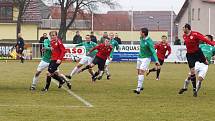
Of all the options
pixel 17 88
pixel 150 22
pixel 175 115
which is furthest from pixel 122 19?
pixel 175 115

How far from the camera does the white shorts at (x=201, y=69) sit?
62.2 feet

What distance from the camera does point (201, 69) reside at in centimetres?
1903

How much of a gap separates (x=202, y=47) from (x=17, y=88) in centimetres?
609

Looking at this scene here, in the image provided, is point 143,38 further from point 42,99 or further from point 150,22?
point 150,22

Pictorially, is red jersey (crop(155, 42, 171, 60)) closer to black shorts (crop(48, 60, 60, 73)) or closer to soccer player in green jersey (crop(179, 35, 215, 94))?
soccer player in green jersey (crop(179, 35, 215, 94))

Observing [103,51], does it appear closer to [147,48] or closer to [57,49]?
[147,48]

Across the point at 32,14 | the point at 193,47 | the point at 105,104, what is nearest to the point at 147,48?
the point at 193,47

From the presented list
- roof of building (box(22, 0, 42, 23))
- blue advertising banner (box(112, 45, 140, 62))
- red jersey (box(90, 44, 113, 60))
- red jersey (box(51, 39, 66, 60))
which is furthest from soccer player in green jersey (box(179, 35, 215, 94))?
roof of building (box(22, 0, 42, 23))

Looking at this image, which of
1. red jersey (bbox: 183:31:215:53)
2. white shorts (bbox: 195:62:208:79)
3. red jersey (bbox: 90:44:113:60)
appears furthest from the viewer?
red jersey (bbox: 90:44:113:60)

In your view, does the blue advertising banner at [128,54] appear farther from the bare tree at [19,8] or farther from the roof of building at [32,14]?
the roof of building at [32,14]

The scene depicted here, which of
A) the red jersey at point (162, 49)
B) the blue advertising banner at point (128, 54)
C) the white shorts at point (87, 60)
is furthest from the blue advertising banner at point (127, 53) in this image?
the white shorts at point (87, 60)

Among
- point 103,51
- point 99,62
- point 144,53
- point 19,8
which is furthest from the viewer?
point 19,8

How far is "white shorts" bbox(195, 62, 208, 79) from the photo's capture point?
19.0 m

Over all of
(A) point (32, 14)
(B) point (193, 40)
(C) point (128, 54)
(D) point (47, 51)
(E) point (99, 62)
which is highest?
(A) point (32, 14)
